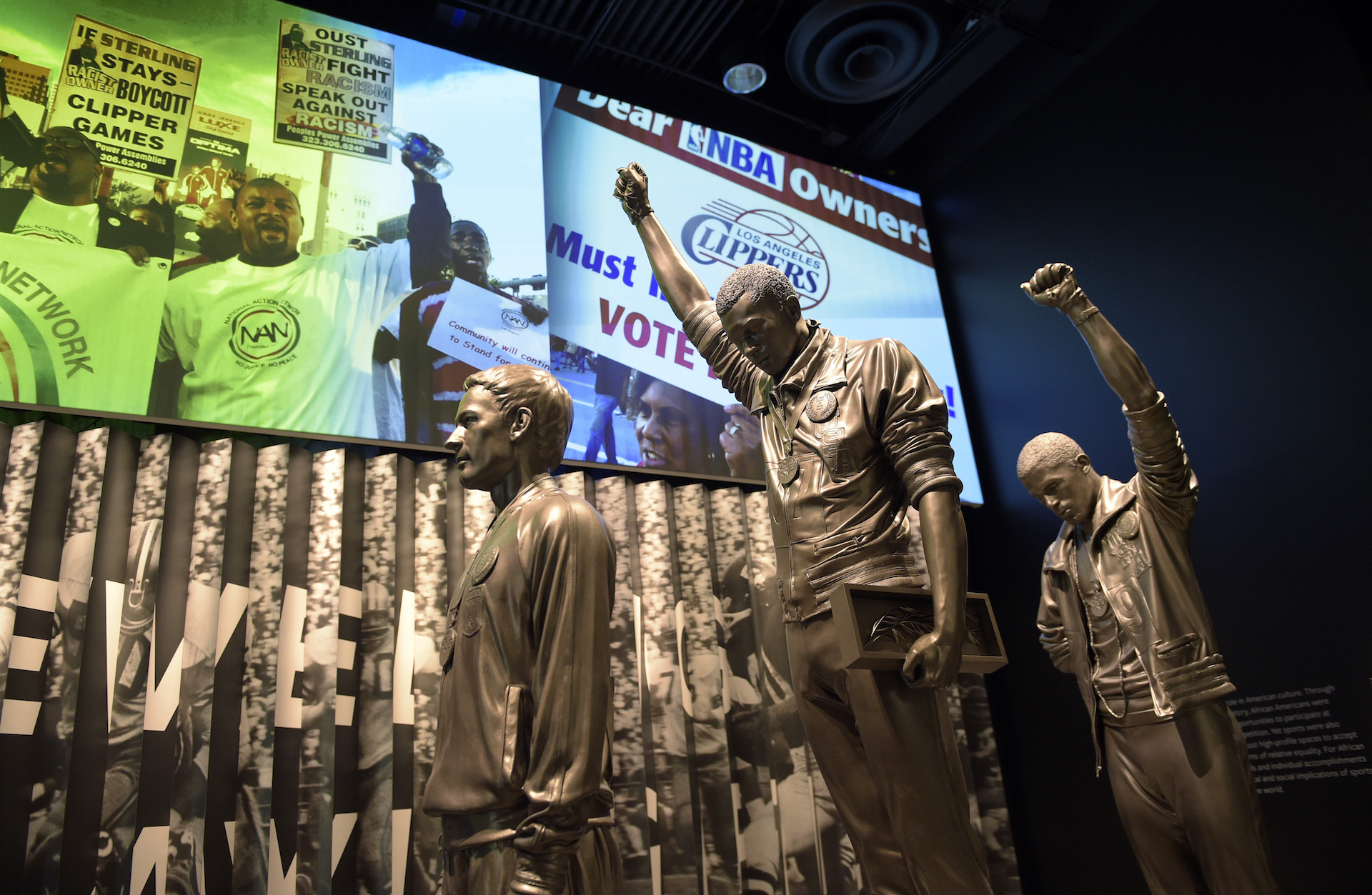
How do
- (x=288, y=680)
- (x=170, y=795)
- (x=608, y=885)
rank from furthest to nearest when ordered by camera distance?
(x=288, y=680)
(x=170, y=795)
(x=608, y=885)

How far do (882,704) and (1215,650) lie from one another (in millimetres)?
1512

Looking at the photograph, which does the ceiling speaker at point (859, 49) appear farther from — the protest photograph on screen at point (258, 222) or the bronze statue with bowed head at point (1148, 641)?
the bronze statue with bowed head at point (1148, 641)

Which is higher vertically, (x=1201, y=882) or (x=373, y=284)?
(x=373, y=284)

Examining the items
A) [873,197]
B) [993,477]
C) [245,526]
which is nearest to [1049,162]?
[873,197]

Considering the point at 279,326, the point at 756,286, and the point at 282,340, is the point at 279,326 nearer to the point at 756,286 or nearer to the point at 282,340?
the point at 282,340

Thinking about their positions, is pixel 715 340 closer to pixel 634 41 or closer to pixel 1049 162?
pixel 634 41

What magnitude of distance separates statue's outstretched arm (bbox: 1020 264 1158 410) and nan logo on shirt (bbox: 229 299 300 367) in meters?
2.76

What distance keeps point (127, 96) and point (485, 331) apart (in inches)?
66.1

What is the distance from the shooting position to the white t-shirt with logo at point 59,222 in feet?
11.2

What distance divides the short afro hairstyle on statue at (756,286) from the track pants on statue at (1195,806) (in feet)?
5.33

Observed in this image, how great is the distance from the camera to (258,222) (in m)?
3.89

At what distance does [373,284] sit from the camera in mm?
4043

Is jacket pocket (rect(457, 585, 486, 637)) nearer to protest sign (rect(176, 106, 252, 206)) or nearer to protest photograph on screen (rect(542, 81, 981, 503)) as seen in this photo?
protest photograph on screen (rect(542, 81, 981, 503))

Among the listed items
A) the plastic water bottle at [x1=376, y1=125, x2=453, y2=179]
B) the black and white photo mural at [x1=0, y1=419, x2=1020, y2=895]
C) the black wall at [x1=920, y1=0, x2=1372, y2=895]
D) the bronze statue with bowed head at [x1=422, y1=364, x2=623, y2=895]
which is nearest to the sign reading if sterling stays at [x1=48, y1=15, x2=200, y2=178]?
the plastic water bottle at [x1=376, y1=125, x2=453, y2=179]
